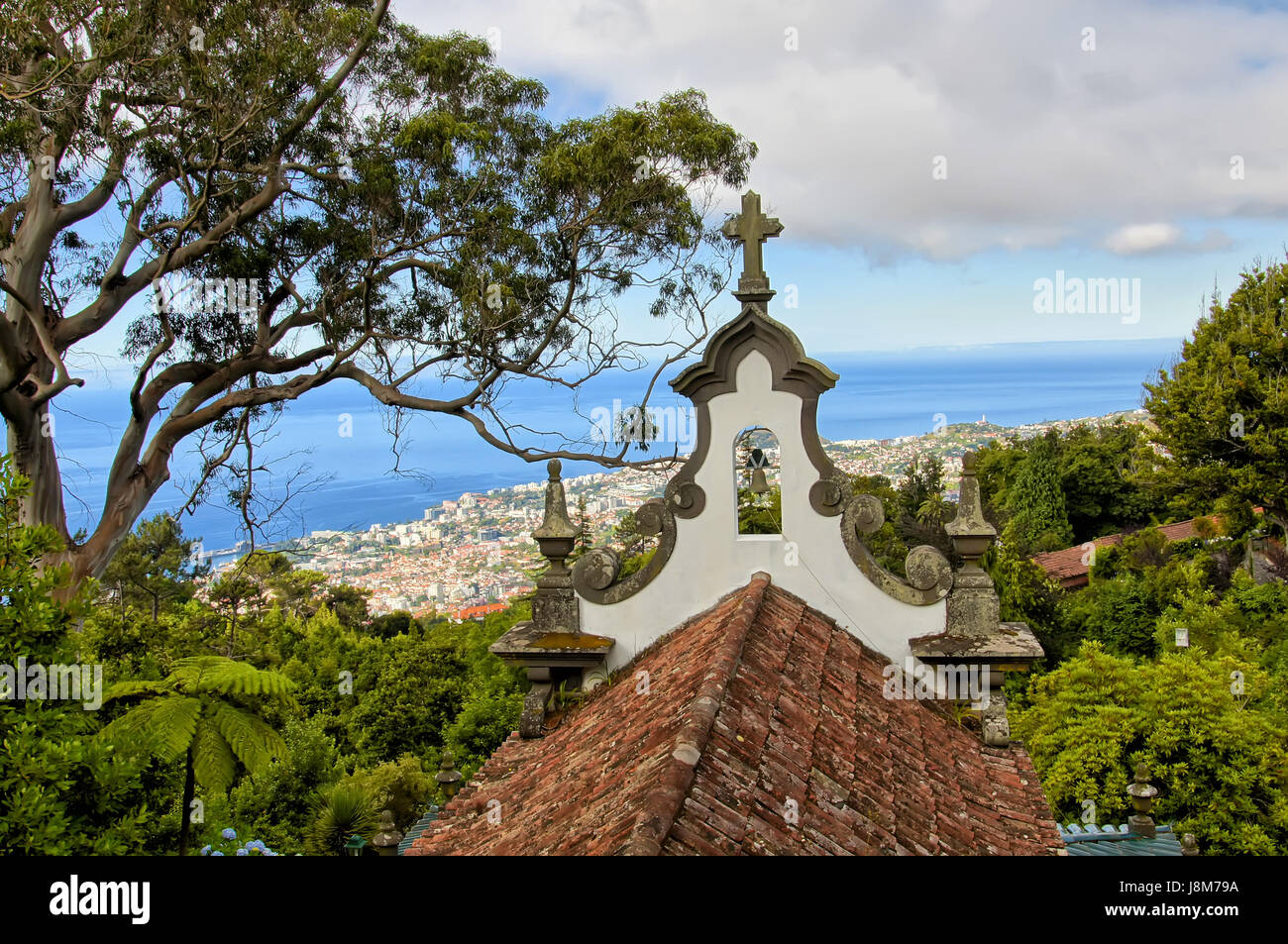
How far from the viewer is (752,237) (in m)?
10.1

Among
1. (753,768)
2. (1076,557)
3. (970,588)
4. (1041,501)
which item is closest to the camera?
(753,768)

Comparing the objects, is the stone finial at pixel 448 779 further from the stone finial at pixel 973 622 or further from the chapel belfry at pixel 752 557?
the stone finial at pixel 973 622

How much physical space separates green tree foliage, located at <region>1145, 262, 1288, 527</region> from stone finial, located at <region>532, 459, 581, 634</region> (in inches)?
1238

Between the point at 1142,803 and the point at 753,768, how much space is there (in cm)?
1371

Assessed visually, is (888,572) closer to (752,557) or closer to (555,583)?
(752,557)

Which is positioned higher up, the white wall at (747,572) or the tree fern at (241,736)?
the white wall at (747,572)

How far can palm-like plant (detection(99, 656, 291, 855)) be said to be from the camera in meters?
6.84

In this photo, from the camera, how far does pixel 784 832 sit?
5344 mm

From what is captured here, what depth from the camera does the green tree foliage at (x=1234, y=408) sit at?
3438 centimetres

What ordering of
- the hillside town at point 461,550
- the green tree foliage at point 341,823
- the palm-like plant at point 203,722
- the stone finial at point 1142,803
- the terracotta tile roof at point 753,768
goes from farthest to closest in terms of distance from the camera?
the hillside town at point 461,550, the green tree foliage at point 341,823, the stone finial at point 1142,803, the palm-like plant at point 203,722, the terracotta tile roof at point 753,768

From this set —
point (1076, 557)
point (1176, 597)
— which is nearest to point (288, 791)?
point (1176, 597)

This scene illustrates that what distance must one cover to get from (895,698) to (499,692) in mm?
20311

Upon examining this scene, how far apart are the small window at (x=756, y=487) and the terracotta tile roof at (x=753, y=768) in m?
1.28

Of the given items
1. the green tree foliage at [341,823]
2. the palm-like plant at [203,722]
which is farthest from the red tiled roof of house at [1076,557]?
the palm-like plant at [203,722]
